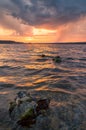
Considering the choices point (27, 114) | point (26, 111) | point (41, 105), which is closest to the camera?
point (27, 114)

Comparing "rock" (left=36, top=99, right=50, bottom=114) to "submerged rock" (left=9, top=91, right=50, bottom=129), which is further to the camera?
"rock" (left=36, top=99, right=50, bottom=114)

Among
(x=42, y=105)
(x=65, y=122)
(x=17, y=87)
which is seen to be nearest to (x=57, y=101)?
(x=42, y=105)

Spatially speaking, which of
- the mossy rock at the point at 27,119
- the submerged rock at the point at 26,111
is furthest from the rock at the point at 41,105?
the mossy rock at the point at 27,119

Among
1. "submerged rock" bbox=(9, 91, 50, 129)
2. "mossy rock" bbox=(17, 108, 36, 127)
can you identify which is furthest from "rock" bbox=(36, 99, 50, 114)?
"mossy rock" bbox=(17, 108, 36, 127)

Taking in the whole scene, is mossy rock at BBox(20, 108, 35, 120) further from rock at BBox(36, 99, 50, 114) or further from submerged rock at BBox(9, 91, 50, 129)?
rock at BBox(36, 99, 50, 114)

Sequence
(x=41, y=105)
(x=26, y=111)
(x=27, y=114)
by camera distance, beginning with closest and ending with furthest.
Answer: (x=27, y=114), (x=26, y=111), (x=41, y=105)

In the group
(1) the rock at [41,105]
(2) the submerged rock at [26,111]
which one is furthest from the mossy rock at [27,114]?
(1) the rock at [41,105]

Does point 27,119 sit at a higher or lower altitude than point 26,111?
lower

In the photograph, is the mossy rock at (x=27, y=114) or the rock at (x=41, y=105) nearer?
the mossy rock at (x=27, y=114)

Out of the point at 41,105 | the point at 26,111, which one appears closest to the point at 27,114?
the point at 26,111

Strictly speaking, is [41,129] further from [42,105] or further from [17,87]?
[17,87]

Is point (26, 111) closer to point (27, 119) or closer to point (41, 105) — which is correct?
point (27, 119)

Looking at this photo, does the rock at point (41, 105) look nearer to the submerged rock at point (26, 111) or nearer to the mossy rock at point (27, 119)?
the submerged rock at point (26, 111)

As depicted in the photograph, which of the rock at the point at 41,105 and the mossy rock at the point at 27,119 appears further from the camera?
the rock at the point at 41,105
